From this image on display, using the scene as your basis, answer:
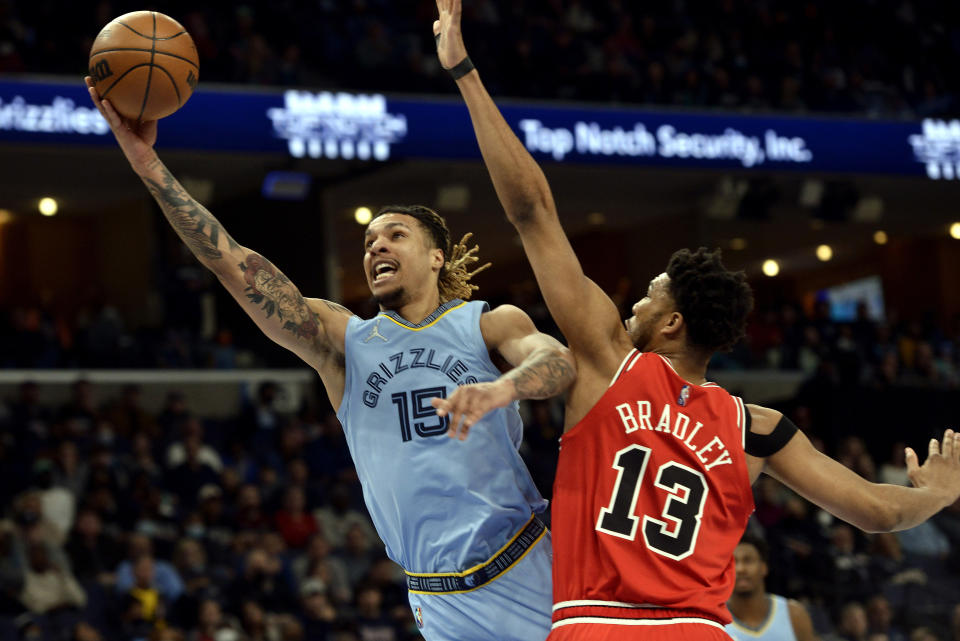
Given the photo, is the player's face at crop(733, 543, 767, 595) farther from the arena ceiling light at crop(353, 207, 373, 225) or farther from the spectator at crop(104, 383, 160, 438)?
the arena ceiling light at crop(353, 207, 373, 225)

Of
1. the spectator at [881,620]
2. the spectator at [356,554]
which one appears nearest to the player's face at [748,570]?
the spectator at [356,554]

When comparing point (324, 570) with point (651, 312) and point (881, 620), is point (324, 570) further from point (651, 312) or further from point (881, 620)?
point (651, 312)

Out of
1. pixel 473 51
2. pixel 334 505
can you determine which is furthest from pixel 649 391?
pixel 473 51

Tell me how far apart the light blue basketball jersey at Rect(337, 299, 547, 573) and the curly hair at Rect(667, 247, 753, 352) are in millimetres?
595

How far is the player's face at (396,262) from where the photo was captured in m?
3.98

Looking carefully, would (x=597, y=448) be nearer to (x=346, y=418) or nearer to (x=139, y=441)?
(x=346, y=418)

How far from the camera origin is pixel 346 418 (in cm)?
390

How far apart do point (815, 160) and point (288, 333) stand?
13833 millimetres

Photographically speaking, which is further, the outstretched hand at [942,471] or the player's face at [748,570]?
the player's face at [748,570]

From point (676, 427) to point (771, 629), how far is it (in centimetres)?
273

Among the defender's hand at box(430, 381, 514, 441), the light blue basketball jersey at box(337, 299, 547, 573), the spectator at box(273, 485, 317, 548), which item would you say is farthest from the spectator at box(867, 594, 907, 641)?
the defender's hand at box(430, 381, 514, 441)

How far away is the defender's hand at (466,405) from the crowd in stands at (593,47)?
1189cm

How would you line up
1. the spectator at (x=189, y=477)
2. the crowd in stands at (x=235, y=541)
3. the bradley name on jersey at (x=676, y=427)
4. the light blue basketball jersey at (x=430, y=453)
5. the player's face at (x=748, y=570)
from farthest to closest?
1. the spectator at (x=189, y=477)
2. the crowd in stands at (x=235, y=541)
3. the player's face at (x=748, y=570)
4. the light blue basketball jersey at (x=430, y=453)
5. the bradley name on jersey at (x=676, y=427)

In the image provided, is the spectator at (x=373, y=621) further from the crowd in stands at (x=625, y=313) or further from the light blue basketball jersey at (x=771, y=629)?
the crowd in stands at (x=625, y=313)
